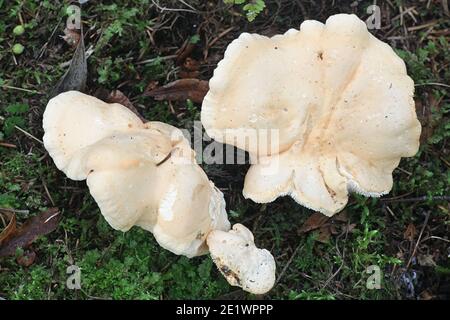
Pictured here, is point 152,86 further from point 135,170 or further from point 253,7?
point 135,170

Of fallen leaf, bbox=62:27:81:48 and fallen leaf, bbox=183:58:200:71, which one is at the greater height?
fallen leaf, bbox=62:27:81:48

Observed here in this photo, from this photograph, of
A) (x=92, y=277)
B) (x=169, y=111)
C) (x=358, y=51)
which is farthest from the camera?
(x=169, y=111)

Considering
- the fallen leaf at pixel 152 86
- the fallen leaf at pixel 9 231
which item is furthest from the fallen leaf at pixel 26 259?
the fallen leaf at pixel 152 86

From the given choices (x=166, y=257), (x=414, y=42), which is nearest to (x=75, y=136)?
(x=166, y=257)

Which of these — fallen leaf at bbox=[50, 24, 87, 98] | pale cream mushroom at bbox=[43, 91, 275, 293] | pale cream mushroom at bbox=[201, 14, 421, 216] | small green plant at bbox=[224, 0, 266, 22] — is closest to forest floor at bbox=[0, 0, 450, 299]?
fallen leaf at bbox=[50, 24, 87, 98]

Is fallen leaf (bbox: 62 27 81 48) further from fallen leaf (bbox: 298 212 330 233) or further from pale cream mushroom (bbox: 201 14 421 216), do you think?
fallen leaf (bbox: 298 212 330 233)

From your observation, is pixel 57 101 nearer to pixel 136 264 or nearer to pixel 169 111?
pixel 169 111
